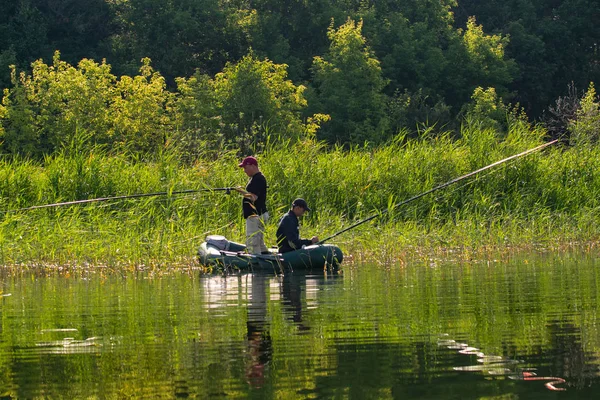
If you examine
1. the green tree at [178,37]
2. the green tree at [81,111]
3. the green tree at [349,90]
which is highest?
the green tree at [178,37]

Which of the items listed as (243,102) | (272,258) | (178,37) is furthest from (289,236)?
(178,37)

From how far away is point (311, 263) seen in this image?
14.7 metres

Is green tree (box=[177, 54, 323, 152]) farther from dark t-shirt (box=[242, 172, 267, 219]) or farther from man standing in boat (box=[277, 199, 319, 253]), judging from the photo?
man standing in boat (box=[277, 199, 319, 253])

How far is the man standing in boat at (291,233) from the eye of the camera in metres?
15.1

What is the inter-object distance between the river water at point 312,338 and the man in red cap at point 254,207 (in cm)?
216

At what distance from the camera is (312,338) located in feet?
26.7

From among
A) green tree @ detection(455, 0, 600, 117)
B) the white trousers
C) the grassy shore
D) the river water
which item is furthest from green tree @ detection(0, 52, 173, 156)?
green tree @ detection(455, 0, 600, 117)

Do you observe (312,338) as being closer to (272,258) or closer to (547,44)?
(272,258)

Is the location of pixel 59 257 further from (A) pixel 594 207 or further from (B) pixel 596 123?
(B) pixel 596 123

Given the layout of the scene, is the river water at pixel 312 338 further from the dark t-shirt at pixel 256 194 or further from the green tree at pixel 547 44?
the green tree at pixel 547 44

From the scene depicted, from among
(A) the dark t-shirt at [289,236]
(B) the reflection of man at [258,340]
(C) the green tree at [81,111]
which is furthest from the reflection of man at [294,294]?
(C) the green tree at [81,111]

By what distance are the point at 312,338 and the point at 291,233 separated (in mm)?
7000

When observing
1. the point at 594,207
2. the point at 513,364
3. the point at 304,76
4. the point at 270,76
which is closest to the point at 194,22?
the point at 304,76

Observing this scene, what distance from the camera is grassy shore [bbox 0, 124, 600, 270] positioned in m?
16.5
